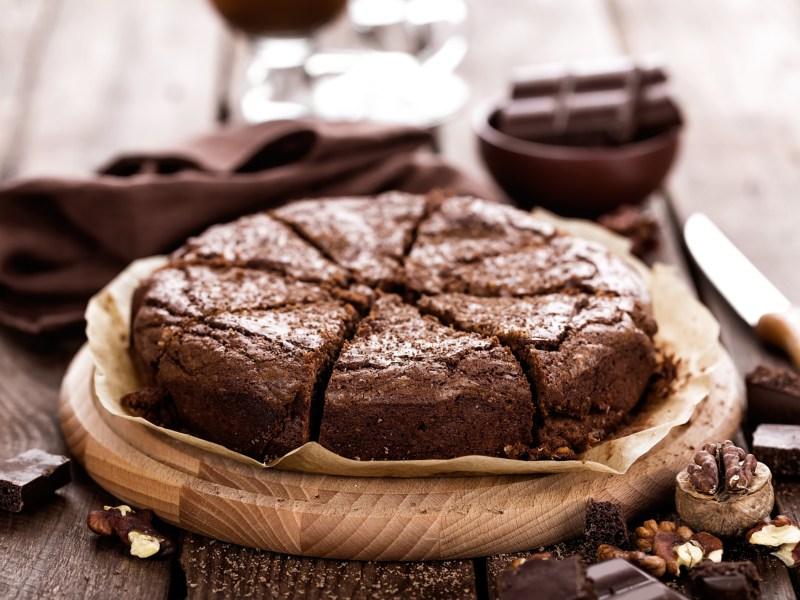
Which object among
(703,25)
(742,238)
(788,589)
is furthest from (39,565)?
(703,25)

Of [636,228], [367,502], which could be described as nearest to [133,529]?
[367,502]

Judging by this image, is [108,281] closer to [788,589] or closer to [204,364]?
[204,364]

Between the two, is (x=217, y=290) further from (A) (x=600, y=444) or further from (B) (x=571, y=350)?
(A) (x=600, y=444)

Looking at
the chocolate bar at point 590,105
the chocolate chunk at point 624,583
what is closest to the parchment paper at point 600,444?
the chocolate chunk at point 624,583

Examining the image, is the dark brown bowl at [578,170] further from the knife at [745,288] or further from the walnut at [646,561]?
the walnut at [646,561]

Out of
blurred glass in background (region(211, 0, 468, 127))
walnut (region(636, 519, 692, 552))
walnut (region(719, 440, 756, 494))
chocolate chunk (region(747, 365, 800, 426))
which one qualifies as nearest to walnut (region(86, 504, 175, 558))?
walnut (region(636, 519, 692, 552))

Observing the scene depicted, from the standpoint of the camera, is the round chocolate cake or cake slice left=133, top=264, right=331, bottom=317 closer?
the round chocolate cake

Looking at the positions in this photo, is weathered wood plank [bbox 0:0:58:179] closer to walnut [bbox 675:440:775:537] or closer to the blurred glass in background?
the blurred glass in background
